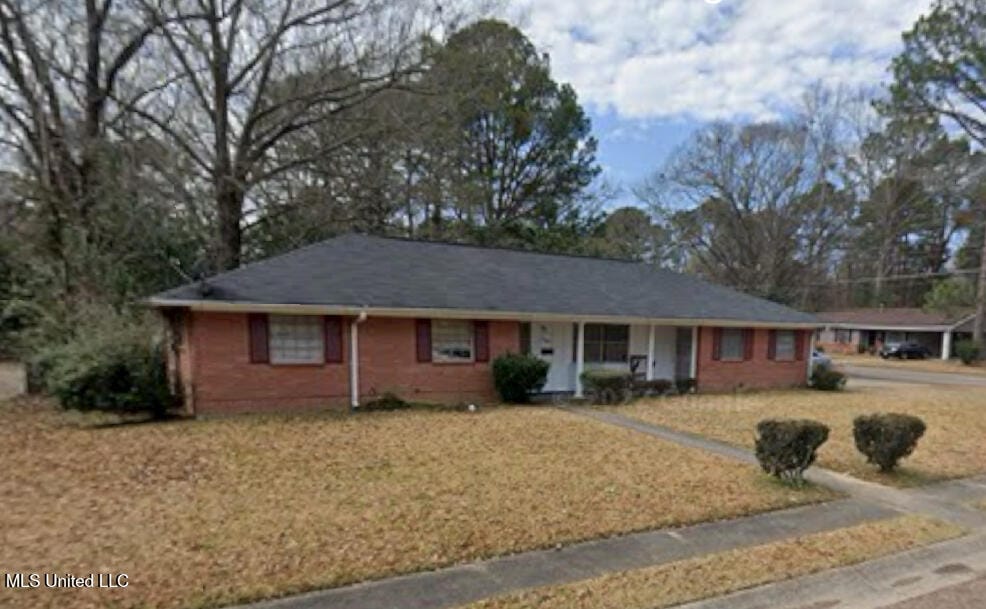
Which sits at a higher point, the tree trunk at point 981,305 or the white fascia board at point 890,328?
the tree trunk at point 981,305

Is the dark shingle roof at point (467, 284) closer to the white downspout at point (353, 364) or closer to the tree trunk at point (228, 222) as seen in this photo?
the white downspout at point (353, 364)

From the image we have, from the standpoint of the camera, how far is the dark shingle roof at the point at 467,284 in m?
12.3

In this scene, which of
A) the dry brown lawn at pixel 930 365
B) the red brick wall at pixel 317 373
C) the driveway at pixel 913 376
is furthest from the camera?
the dry brown lawn at pixel 930 365

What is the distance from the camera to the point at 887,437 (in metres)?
7.96

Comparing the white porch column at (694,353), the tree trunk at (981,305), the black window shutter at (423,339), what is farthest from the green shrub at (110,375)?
the tree trunk at (981,305)

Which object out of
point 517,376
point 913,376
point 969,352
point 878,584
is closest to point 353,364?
point 517,376

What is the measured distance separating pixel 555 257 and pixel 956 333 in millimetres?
36737

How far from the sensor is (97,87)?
1645 centimetres

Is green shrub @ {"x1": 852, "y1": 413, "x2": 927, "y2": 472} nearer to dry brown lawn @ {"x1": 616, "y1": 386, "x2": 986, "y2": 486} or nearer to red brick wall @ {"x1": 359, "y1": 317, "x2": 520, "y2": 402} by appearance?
dry brown lawn @ {"x1": 616, "y1": 386, "x2": 986, "y2": 486}

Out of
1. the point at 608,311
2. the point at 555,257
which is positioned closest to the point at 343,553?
the point at 608,311

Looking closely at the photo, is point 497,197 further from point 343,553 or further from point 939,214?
point 939,214

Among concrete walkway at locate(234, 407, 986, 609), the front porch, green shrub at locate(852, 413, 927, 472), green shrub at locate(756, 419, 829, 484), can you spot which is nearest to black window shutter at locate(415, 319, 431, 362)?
the front porch

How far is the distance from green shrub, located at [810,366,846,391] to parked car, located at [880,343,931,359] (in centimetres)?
2473

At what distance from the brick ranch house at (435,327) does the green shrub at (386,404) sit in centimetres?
22
